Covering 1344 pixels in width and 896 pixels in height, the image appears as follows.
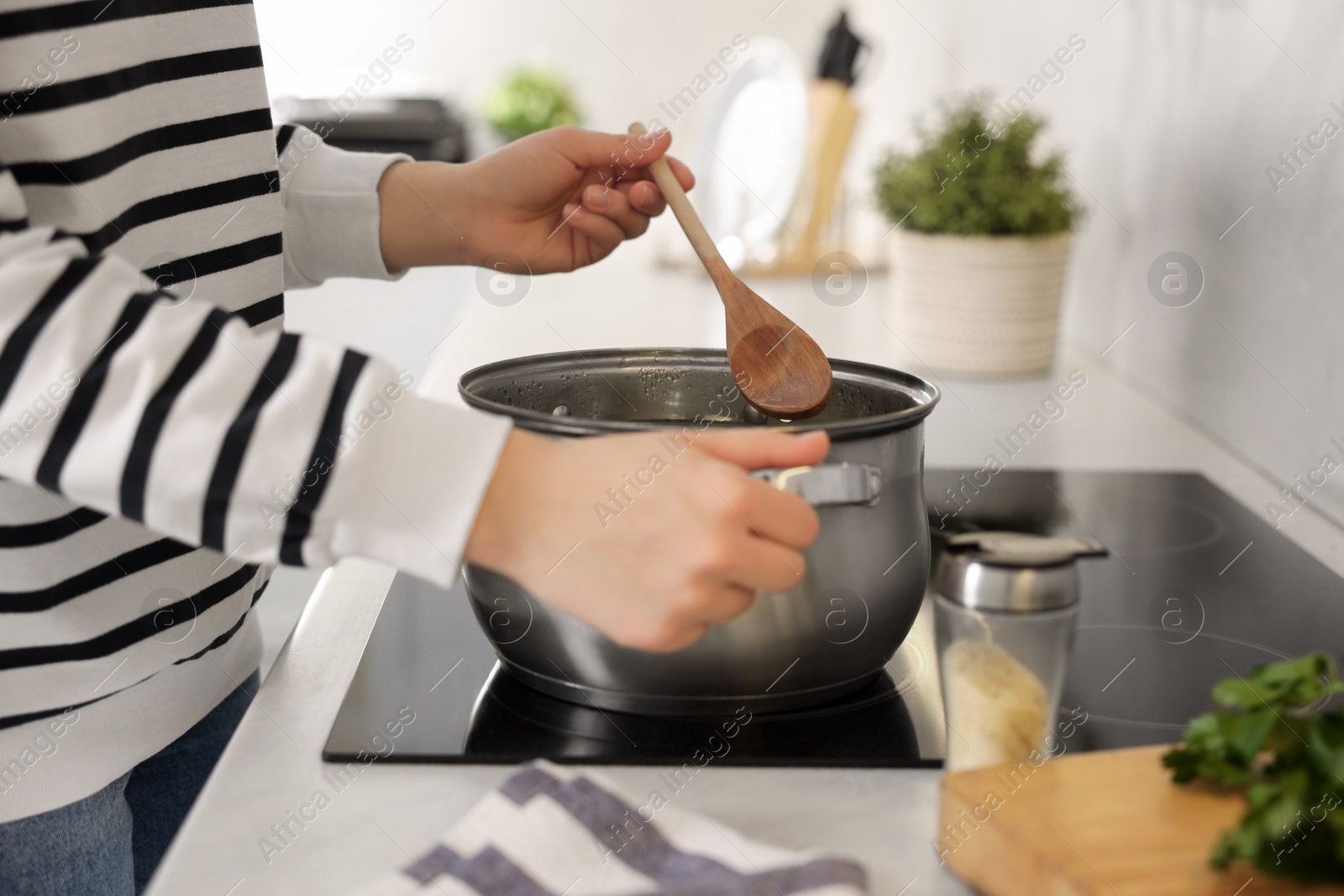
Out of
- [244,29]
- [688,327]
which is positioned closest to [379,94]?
[688,327]

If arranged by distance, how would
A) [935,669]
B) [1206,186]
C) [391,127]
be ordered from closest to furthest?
[935,669] → [1206,186] → [391,127]

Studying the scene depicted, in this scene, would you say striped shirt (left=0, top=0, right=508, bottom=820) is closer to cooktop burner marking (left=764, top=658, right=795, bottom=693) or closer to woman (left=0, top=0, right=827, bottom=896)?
woman (left=0, top=0, right=827, bottom=896)

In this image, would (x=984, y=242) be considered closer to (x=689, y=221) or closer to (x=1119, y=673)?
(x=689, y=221)

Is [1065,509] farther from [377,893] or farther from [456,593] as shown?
[377,893]

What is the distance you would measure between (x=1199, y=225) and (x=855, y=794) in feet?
2.66

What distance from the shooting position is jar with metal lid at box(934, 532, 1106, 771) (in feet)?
1.47

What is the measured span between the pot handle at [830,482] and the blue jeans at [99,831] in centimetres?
39

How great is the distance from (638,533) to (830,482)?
0.10m

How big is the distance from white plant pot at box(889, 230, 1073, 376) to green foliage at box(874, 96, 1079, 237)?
0.02 metres

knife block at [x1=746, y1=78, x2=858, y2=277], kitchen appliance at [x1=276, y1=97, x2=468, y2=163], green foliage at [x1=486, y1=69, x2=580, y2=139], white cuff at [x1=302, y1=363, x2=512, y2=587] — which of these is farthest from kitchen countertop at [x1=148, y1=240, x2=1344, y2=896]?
green foliage at [x1=486, y1=69, x2=580, y2=139]

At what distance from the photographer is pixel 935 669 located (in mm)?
633

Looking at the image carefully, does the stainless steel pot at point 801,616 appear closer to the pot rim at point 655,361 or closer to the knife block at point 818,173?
the pot rim at point 655,361

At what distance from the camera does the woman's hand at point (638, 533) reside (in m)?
0.44

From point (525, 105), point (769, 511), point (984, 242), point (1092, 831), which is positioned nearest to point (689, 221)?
point (769, 511)
